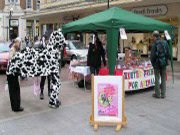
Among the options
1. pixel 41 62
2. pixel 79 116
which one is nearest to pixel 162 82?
pixel 79 116

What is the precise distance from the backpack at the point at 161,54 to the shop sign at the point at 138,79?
111 cm

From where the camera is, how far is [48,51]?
8.00 m

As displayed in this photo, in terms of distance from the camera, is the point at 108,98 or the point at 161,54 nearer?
the point at 108,98

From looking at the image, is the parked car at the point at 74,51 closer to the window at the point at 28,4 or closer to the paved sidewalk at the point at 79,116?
the paved sidewalk at the point at 79,116

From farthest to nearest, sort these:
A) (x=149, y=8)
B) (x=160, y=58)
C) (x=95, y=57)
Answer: (x=149, y=8) < (x=95, y=57) < (x=160, y=58)

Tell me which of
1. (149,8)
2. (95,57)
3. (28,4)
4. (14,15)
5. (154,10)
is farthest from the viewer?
(28,4)

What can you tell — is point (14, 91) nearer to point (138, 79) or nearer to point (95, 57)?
point (95, 57)

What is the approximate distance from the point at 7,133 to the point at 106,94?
81.2 inches

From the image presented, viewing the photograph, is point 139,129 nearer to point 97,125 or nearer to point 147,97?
point 97,125

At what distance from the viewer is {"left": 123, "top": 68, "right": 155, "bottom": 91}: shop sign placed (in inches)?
384

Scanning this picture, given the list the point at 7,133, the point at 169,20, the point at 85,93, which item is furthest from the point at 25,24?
the point at 7,133

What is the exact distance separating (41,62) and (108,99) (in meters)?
2.14

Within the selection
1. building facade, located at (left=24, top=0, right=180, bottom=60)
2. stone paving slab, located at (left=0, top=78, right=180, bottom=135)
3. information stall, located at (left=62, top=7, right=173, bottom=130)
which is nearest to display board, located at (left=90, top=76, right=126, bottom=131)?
stone paving slab, located at (left=0, top=78, right=180, bottom=135)

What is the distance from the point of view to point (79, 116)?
742 cm
